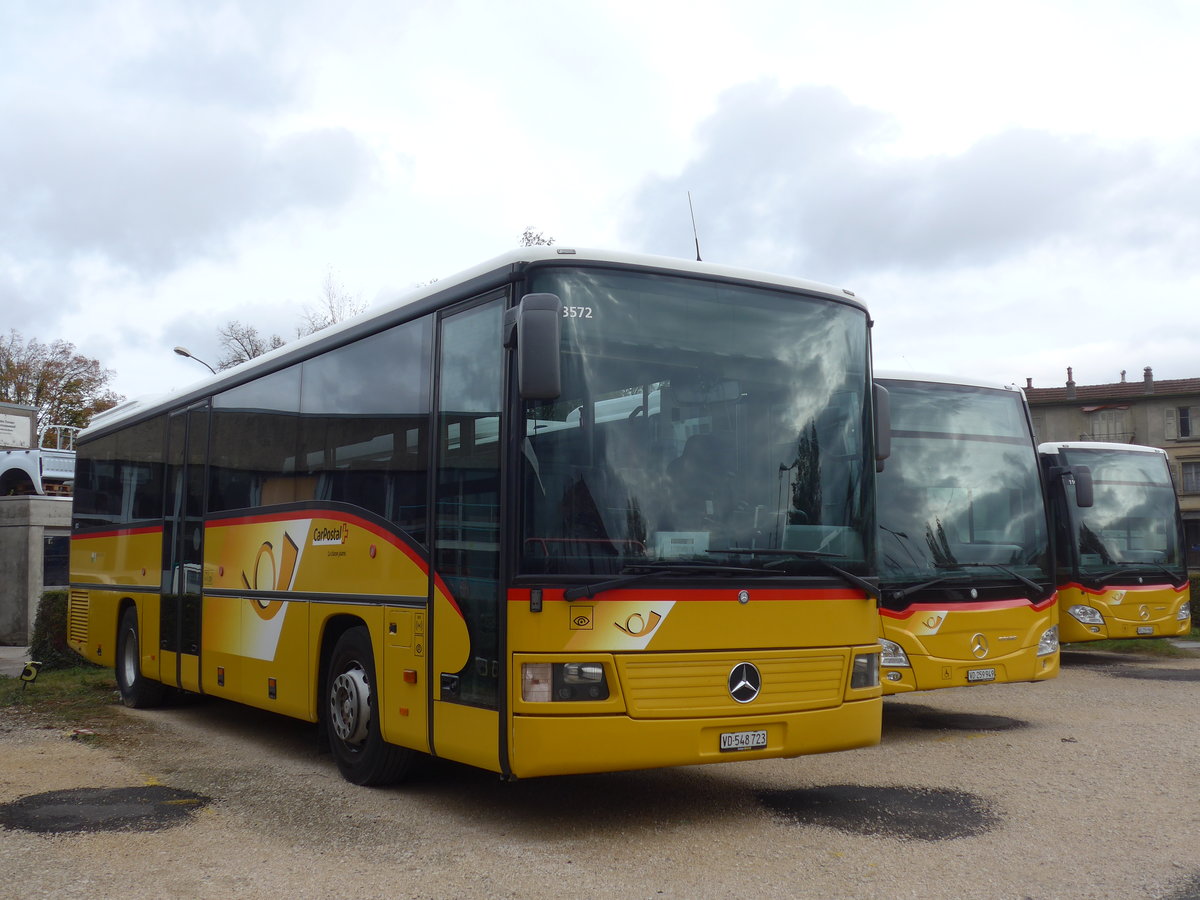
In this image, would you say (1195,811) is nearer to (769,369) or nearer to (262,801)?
(769,369)

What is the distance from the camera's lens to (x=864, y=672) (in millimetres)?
7316

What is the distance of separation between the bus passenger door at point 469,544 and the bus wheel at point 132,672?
6845mm

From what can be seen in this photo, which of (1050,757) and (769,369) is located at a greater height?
(769,369)

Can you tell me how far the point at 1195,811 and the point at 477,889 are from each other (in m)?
4.40

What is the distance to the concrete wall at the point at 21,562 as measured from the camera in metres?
21.6

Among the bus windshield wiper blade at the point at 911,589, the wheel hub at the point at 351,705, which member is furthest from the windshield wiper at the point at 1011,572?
the wheel hub at the point at 351,705

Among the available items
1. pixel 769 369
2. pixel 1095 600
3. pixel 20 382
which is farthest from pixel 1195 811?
pixel 20 382

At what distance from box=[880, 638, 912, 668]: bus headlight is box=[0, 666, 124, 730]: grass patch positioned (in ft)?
23.1

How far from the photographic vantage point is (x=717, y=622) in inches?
261

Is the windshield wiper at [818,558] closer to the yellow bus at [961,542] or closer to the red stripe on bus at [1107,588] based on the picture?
the yellow bus at [961,542]

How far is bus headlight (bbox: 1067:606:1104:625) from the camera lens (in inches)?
616

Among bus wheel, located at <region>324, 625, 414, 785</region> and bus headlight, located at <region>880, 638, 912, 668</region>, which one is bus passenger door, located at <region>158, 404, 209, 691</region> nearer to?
bus wheel, located at <region>324, 625, 414, 785</region>

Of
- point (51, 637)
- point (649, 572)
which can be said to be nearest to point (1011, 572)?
point (649, 572)

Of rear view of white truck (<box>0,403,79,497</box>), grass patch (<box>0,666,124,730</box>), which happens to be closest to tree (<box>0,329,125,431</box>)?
rear view of white truck (<box>0,403,79,497</box>)
